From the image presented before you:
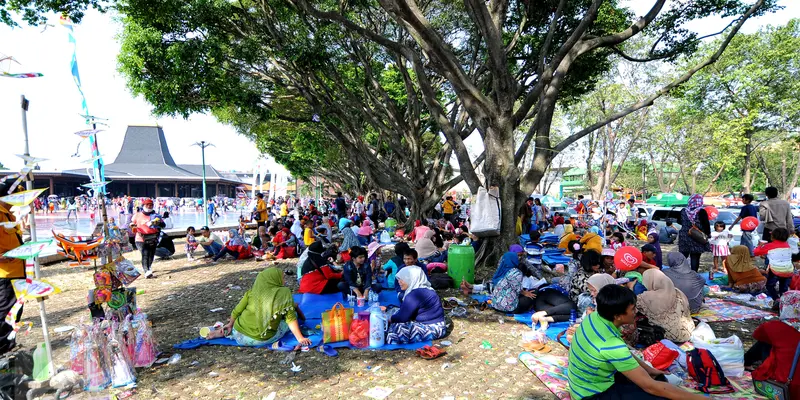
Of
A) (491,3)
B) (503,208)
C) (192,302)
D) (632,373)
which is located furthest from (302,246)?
(632,373)

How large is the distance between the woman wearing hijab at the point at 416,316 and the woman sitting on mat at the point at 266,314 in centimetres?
104

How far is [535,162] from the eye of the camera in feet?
30.0

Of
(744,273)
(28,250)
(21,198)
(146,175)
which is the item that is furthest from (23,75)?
(146,175)

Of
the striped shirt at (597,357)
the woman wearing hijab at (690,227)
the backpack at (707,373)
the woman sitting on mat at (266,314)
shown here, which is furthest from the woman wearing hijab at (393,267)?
the woman wearing hijab at (690,227)

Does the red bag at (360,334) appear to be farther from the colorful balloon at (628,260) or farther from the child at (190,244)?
the child at (190,244)

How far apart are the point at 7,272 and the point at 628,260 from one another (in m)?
7.01

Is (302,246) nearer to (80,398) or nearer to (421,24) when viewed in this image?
(421,24)

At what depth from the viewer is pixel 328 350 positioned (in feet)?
15.6

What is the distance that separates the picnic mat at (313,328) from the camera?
16.1 ft

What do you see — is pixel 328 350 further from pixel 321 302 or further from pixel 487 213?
pixel 487 213

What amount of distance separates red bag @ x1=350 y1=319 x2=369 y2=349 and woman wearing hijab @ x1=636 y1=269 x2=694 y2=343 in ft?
10.0

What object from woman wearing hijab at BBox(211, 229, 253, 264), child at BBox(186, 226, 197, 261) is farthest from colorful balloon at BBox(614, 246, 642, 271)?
child at BBox(186, 226, 197, 261)

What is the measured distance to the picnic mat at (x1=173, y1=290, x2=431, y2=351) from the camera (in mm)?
4902

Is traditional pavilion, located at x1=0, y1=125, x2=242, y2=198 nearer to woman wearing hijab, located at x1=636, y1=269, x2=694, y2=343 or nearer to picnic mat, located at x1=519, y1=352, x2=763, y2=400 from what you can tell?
picnic mat, located at x1=519, y1=352, x2=763, y2=400
